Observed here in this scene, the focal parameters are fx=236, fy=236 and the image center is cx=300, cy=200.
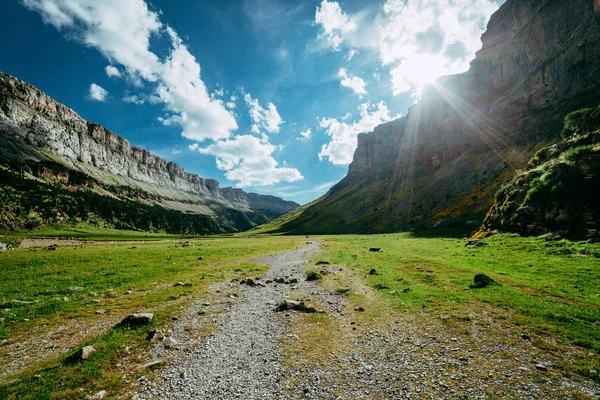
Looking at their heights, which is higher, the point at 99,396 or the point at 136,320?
the point at 136,320

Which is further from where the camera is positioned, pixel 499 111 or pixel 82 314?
pixel 499 111

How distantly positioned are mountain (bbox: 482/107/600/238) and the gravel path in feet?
115

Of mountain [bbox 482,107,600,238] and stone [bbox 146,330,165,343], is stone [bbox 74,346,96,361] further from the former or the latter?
mountain [bbox 482,107,600,238]

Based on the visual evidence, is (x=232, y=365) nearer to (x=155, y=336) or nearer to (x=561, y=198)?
(x=155, y=336)

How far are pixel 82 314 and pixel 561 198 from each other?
5057 centimetres

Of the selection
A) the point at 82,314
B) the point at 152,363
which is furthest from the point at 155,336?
the point at 82,314

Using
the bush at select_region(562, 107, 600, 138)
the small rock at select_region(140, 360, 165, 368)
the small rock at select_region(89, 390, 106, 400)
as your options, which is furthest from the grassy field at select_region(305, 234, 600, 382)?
the bush at select_region(562, 107, 600, 138)

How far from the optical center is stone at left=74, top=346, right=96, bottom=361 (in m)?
10.6

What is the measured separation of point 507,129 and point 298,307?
162 meters

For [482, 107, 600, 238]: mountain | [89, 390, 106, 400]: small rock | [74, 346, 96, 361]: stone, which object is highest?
[482, 107, 600, 238]: mountain

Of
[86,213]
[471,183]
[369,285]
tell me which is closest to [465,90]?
[471,183]

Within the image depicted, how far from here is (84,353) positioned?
10656 millimetres

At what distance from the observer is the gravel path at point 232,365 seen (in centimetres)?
889

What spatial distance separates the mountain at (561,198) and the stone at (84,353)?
42954 mm
